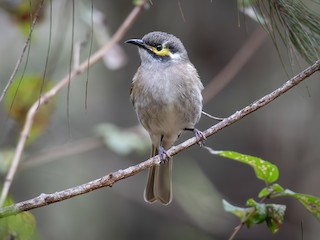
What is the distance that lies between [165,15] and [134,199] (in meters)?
1.91

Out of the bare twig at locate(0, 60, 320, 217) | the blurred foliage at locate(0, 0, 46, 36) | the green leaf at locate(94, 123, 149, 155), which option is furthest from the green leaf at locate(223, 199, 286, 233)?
the blurred foliage at locate(0, 0, 46, 36)

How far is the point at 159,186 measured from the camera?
4.27 m

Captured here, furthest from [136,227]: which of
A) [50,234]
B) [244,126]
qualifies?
[244,126]

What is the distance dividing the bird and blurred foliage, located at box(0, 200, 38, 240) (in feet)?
4.93

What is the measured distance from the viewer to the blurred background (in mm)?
5562

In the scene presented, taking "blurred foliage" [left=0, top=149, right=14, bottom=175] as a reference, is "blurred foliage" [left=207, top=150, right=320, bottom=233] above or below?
below

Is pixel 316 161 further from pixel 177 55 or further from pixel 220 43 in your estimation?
pixel 177 55

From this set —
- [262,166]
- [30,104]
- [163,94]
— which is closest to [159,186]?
[163,94]

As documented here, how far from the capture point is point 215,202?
17.2 feet

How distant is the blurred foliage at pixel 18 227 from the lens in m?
2.53

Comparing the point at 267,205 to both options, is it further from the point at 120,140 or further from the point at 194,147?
the point at 194,147

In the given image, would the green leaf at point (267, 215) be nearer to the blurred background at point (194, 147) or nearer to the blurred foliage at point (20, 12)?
the blurred foliage at point (20, 12)

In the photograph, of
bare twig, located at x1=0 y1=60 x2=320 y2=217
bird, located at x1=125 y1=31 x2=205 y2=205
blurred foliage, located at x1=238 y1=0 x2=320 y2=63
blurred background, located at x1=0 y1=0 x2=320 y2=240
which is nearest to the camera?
bare twig, located at x1=0 y1=60 x2=320 y2=217

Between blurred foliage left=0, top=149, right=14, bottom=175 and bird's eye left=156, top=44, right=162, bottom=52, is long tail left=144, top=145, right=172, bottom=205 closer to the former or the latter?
bird's eye left=156, top=44, right=162, bottom=52
